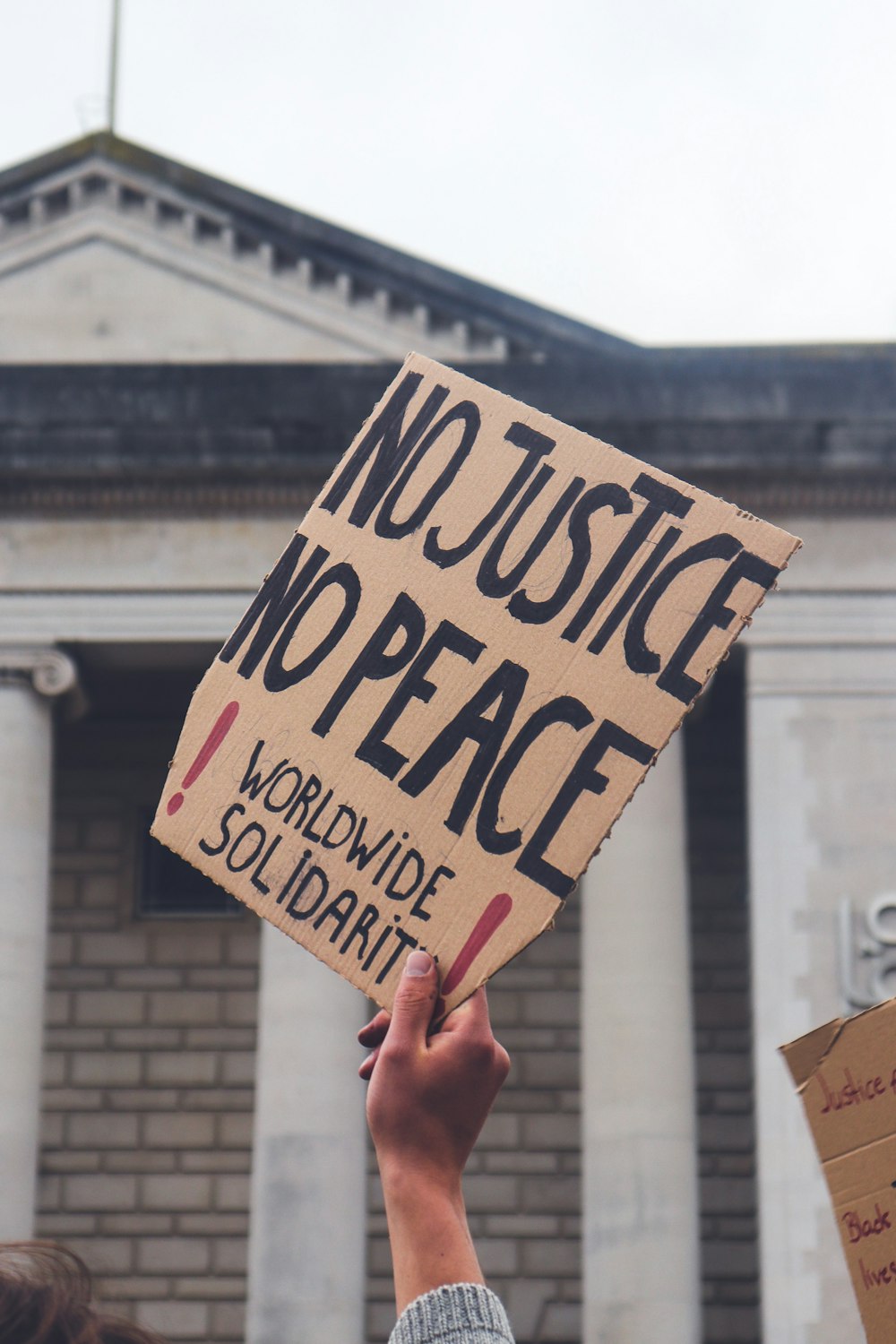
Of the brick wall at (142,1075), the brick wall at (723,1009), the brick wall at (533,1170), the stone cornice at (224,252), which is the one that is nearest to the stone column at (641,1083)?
the brick wall at (723,1009)

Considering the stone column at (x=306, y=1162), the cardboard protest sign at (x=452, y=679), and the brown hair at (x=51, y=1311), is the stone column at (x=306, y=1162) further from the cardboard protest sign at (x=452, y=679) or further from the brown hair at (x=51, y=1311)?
the brown hair at (x=51, y=1311)

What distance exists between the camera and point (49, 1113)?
21000 mm

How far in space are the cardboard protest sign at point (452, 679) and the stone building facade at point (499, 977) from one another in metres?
13.5

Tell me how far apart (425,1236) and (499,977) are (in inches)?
700

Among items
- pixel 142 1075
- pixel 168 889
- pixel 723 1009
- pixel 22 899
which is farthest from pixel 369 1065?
pixel 168 889

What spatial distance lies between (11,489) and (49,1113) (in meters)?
6.87

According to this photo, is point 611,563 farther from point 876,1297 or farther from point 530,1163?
point 530,1163

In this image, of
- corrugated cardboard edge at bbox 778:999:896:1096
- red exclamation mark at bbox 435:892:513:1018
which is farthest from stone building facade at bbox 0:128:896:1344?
red exclamation mark at bbox 435:892:513:1018

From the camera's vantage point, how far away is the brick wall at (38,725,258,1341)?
20578mm

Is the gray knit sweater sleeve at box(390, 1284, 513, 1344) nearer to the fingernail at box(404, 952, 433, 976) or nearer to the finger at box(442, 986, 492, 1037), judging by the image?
the finger at box(442, 986, 492, 1037)

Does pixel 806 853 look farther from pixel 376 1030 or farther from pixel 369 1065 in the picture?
pixel 369 1065

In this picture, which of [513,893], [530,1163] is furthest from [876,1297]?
[530,1163]

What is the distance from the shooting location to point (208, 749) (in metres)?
4.18

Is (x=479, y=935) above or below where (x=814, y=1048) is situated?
above
